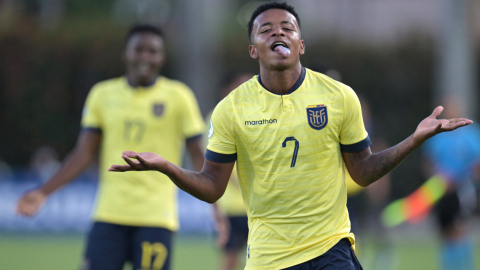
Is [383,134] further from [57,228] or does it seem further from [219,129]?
[219,129]

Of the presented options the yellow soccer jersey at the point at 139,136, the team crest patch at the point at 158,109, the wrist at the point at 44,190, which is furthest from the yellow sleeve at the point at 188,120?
the wrist at the point at 44,190

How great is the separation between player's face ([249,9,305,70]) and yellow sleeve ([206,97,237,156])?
374 mm

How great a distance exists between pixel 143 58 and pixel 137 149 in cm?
85

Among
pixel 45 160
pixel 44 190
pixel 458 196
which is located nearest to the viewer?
pixel 44 190

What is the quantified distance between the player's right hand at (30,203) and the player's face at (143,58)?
1320 mm

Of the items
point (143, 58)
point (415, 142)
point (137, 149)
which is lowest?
point (415, 142)

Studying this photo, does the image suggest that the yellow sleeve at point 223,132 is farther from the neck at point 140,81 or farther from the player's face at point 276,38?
the neck at point 140,81

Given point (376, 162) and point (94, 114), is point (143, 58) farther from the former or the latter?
point (376, 162)

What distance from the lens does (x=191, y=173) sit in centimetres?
385

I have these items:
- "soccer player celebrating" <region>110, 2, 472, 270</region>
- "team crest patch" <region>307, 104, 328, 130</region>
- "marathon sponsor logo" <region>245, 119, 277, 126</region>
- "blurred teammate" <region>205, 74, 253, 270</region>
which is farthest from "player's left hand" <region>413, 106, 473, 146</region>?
"blurred teammate" <region>205, 74, 253, 270</region>

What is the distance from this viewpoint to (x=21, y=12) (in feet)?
73.7

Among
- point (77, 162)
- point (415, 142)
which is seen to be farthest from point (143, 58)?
point (415, 142)

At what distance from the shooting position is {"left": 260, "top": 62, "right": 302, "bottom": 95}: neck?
12.9ft

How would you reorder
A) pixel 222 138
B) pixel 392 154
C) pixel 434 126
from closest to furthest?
pixel 434 126
pixel 392 154
pixel 222 138
